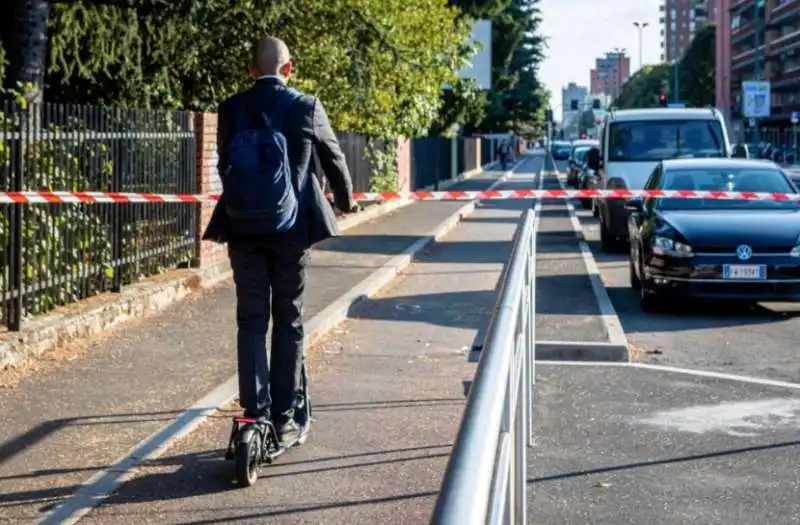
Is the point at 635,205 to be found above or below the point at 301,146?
below

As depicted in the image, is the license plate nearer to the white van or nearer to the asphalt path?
the asphalt path

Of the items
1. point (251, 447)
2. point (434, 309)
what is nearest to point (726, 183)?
point (434, 309)

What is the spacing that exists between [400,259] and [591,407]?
9.58m

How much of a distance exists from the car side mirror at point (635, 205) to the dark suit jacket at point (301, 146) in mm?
8982

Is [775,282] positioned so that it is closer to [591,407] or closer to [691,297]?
[691,297]

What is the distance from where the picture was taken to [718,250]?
42.8ft

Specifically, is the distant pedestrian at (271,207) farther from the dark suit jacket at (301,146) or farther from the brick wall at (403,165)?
the brick wall at (403,165)

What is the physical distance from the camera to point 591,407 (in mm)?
8406

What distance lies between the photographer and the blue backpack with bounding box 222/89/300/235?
5.94 meters

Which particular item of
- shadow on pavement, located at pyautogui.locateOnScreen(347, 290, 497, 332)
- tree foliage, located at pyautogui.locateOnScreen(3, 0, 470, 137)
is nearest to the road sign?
tree foliage, located at pyautogui.locateOnScreen(3, 0, 470, 137)

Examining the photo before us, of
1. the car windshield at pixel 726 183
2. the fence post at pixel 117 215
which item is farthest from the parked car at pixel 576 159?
the fence post at pixel 117 215

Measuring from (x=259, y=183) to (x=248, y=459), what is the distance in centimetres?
119

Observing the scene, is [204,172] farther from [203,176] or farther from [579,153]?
[579,153]

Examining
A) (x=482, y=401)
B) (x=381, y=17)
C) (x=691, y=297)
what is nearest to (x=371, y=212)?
(x=381, y=17)
